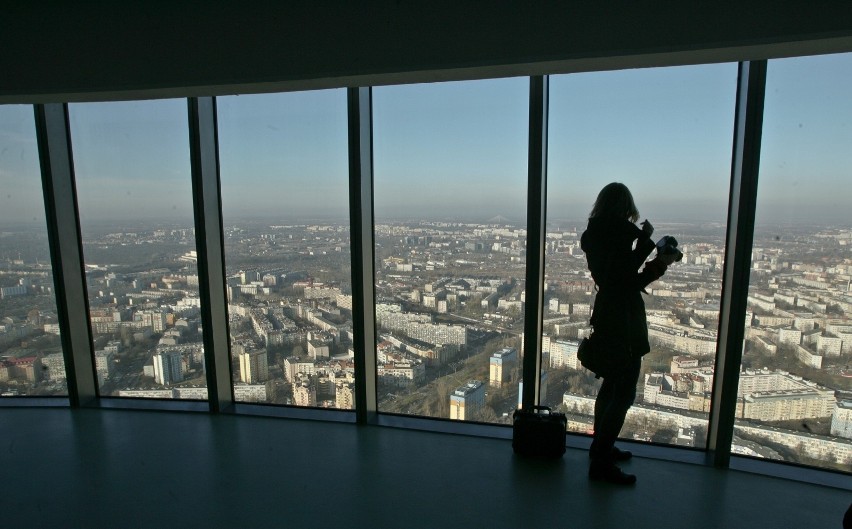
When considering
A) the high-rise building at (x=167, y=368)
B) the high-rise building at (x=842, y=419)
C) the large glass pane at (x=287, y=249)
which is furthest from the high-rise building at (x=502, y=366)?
the high-rise building at (x=167, y=368)

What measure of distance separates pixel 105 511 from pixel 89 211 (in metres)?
2.41

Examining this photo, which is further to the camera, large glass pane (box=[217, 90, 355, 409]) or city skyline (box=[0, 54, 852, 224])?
large glass pane (box=[217, 90, 355, 409])

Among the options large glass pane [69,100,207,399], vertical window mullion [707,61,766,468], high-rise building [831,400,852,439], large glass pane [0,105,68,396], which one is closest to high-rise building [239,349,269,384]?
large glass pane [69,100,207,399]

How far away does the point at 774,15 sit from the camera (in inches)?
70.3

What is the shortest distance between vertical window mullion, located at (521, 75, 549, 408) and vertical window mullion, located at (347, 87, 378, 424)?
1.12 m

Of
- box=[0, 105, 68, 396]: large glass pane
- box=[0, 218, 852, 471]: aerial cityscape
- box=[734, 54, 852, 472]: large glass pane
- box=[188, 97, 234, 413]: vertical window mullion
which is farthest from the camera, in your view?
box=[0, 105, 68, 396]: large glass pane

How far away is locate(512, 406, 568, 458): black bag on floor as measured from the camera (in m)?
2.71

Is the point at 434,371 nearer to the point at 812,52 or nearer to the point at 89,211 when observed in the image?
the point at 812,52

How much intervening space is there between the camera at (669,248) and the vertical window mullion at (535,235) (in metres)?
0.75

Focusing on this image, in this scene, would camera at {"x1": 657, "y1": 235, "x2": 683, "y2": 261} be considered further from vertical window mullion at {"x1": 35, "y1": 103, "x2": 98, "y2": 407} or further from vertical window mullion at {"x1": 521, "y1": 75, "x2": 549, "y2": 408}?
vertical window mullion at {"x1": 35, "y1": 103, "x2": 98, "y2": 407}

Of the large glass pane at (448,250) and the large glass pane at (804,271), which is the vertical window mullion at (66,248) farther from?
the large glass pane at (804,271)

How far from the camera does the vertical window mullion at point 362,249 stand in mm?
3076

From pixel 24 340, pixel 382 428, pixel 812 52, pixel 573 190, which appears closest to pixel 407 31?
pixel 573 190

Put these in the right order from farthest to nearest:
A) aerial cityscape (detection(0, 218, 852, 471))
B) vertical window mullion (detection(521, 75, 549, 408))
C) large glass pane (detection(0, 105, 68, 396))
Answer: large glass pane (detection(0, 105, 68, 396)), vertical window mullion (detection(521, 75, 549, 408)), aerial cityscape (detection(0, 218, 852, 471))
